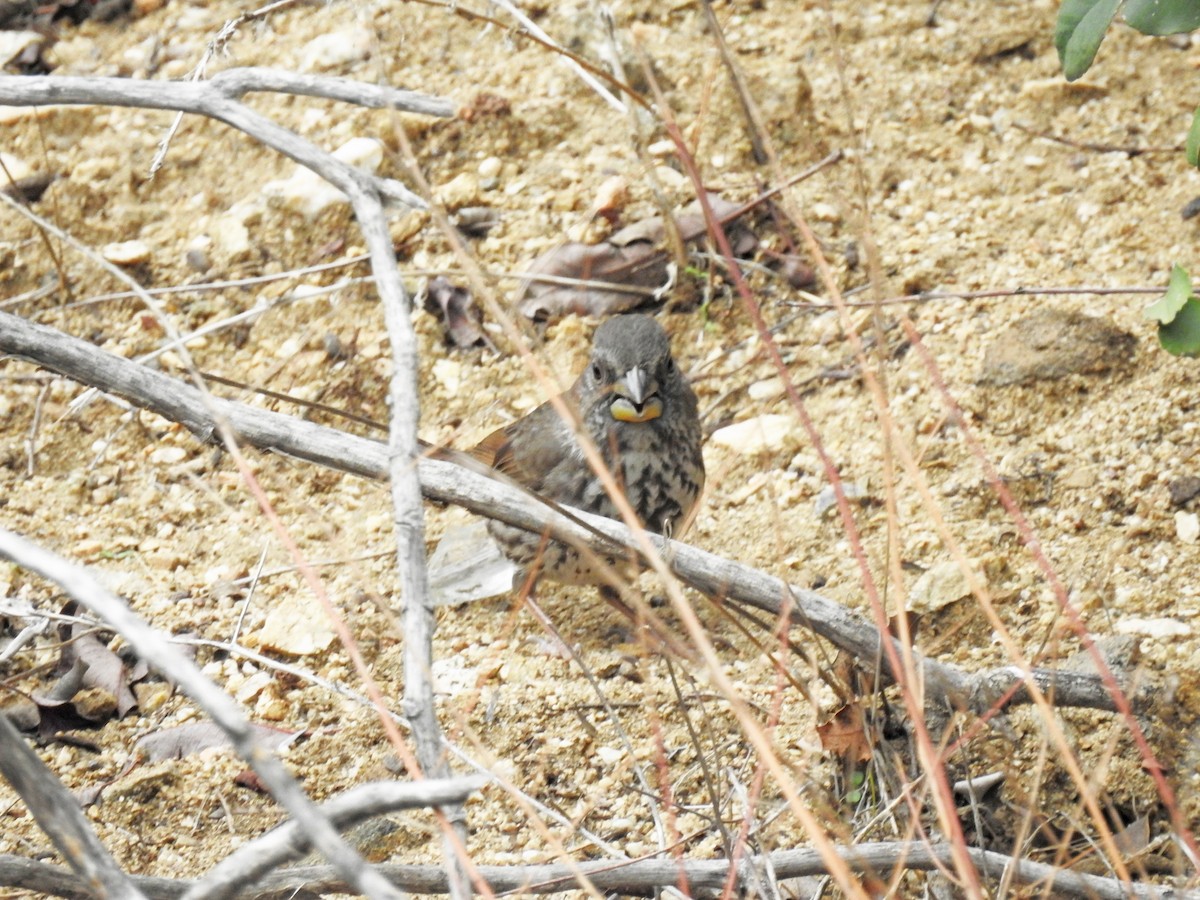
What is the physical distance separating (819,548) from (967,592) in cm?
51

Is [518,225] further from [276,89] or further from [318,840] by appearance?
[318,840]

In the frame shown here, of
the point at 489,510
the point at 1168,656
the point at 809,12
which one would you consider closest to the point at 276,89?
the point at 489,510

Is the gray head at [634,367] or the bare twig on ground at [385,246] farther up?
the bare twig on ground at [385,246]

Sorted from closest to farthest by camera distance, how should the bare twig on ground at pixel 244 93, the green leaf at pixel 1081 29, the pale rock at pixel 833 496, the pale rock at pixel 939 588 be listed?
the bare twig on ground at pixel 244 93 < the green leaf at pixel 1081 29 < the pale rock at pixel 939 588 < the pale rock at pixel 833 496

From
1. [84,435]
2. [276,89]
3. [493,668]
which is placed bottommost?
[493,668]

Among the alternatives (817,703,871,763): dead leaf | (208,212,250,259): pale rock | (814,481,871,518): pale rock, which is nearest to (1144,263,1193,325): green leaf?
(817,703,871,763): dead leaf

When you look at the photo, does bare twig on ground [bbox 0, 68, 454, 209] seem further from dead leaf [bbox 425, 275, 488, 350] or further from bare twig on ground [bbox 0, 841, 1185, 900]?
dead leaf [bbox 425, 275, 488, 350]

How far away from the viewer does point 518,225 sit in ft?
15.8

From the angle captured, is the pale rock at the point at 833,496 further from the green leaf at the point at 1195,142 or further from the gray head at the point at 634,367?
the green leaf at the point at 1195,142

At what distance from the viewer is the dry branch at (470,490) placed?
2514 millimetres

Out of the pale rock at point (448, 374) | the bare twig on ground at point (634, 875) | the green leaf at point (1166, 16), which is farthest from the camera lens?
the pale rock at point (448, 374)

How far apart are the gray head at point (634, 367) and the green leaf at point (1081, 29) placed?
1.19 metres

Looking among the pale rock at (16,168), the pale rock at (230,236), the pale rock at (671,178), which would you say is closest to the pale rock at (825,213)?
the pale rock at (671,178)

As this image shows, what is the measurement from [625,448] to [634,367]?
0.24 m
